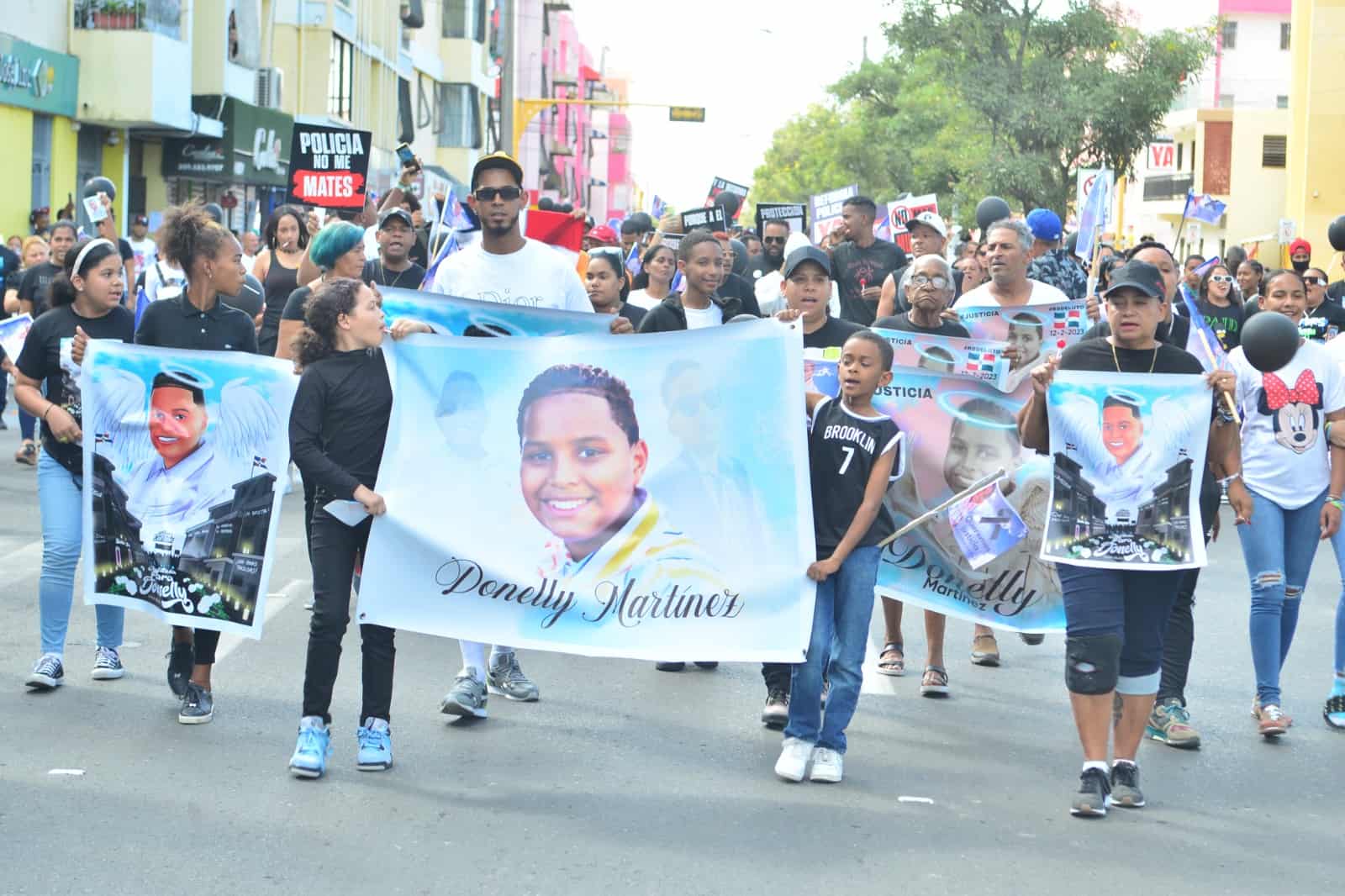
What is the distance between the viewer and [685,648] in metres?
7.04

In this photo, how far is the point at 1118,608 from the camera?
6.82m

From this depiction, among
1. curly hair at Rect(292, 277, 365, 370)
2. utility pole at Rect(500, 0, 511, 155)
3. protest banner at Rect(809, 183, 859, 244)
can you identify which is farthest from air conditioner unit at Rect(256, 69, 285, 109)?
curly hair at Rect(292, 277, 365, 370)

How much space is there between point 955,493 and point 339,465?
10.3 ft

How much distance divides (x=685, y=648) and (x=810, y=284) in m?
2.00

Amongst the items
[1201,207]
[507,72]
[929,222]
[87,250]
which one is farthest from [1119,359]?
[507,72]

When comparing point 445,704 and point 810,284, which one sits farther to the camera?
point 810,284

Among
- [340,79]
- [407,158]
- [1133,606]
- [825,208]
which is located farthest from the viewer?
[340,79]

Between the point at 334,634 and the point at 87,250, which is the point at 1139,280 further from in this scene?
the point at 87,250

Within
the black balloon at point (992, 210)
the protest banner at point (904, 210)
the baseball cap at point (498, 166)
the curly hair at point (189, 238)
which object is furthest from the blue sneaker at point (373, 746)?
the protest banner at point (904, 210)

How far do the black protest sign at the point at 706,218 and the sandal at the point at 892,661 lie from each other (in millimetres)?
12544

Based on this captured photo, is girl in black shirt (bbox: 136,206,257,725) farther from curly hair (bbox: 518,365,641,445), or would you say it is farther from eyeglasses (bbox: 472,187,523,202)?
curly hair (bbox: 518,365,641,445)

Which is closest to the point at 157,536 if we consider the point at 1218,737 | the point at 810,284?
the point at 810,284

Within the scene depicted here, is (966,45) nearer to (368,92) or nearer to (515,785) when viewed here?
(368,92)

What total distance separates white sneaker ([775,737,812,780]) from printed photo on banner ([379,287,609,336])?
1.81 metres
